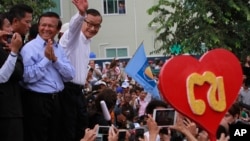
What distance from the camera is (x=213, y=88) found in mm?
5012

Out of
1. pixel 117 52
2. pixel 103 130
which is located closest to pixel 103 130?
pixel 103 130

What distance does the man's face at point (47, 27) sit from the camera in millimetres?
6426

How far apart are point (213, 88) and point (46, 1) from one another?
1980 cm

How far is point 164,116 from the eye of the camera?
5.88 meters

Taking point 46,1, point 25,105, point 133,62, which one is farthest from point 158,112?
point 46,1

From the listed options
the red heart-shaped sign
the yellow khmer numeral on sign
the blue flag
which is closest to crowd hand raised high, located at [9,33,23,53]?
the red heart-shaped sign

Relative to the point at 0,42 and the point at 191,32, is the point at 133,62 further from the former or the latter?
the point at 191,32

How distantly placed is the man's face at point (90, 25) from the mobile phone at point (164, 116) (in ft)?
4.60

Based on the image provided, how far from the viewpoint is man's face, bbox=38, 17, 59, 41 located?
21.1 ft

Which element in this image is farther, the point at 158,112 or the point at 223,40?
the point at 223,40

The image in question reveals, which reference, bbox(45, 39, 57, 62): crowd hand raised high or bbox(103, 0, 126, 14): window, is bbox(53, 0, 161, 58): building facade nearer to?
bbox(103, 0, 126, 14): window

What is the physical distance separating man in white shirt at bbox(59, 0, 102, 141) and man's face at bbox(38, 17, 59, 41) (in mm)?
236

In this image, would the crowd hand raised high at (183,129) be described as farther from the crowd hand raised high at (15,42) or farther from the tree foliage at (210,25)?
the tree foliage at (210,25)

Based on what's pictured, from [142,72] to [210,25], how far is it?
976cm
